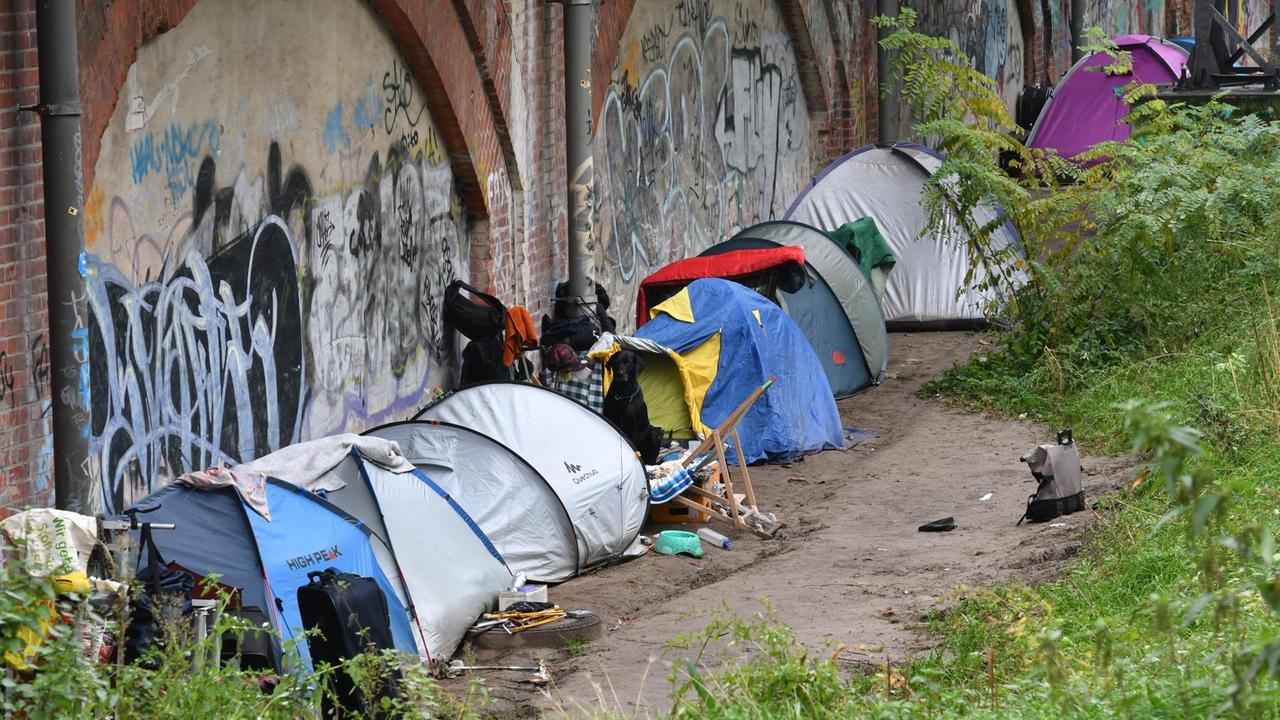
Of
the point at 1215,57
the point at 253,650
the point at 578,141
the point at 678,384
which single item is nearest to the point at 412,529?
the point at 253,650

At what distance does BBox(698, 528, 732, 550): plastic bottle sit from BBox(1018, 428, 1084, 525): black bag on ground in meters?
1.97

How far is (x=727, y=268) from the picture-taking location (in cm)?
1382

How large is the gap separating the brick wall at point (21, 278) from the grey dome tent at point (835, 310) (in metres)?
7.96

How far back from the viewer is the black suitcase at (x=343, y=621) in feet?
23.1

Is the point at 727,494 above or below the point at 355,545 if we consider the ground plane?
below

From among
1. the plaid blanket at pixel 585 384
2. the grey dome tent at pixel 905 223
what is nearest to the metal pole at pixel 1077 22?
the grey dome tent at pixel 905 223

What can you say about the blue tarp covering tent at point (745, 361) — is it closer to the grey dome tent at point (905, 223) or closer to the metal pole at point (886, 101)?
the grey dome tent at point (905, 223)

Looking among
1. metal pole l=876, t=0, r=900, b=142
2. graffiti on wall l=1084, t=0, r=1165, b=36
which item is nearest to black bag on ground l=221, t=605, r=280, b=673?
metal pole l=876, t=0, r=900, b=142

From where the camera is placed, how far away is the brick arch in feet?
25.7

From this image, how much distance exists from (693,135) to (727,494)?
6.42 meters

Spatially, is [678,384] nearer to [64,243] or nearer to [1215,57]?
[64,243]

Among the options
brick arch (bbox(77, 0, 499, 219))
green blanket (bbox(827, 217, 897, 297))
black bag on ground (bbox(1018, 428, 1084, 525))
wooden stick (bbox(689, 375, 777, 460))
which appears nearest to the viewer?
brick arch (bbox(77, 0, 499, 219))

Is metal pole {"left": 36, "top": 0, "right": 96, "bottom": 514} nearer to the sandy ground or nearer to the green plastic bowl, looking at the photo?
the sandy ground

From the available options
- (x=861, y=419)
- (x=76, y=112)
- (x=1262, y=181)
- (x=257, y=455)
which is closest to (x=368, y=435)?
(x=257, y=455)
